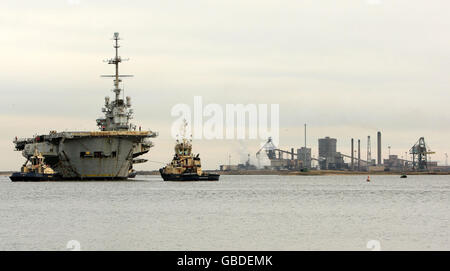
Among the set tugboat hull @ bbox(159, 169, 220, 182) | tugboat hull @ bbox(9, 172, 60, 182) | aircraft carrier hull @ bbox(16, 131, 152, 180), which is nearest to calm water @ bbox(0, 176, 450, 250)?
aircraft carrier hull @ bbox(16, 131, 152, 180)

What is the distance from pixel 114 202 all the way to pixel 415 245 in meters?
39.3

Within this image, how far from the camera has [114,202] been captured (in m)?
71.2

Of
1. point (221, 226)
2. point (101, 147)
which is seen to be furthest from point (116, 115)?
point (221, 226)

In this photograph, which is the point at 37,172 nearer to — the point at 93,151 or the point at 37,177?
the point at 37,177

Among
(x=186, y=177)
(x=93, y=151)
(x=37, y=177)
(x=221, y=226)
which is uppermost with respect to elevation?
(x=93, y=151)

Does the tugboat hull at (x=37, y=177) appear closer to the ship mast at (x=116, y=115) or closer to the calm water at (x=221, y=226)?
the ship mast at (x=116, y=115)

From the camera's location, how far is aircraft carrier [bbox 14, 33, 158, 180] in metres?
115

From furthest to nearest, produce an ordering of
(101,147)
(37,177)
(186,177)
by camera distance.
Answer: (37,177)
(186,177)
(101,147)

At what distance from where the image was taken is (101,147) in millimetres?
116125

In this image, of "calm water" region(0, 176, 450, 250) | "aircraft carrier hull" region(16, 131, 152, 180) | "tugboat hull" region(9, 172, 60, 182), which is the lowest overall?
"calm water" region(0, 176, 450, 250)

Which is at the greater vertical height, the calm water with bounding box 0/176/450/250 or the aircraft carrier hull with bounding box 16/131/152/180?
the aircraft carrier hull with bounding box 16/131/152/180

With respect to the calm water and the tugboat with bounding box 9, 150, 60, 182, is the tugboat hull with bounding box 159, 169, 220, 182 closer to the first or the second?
the tugboat with bounding box 9, 150, 60, 182
